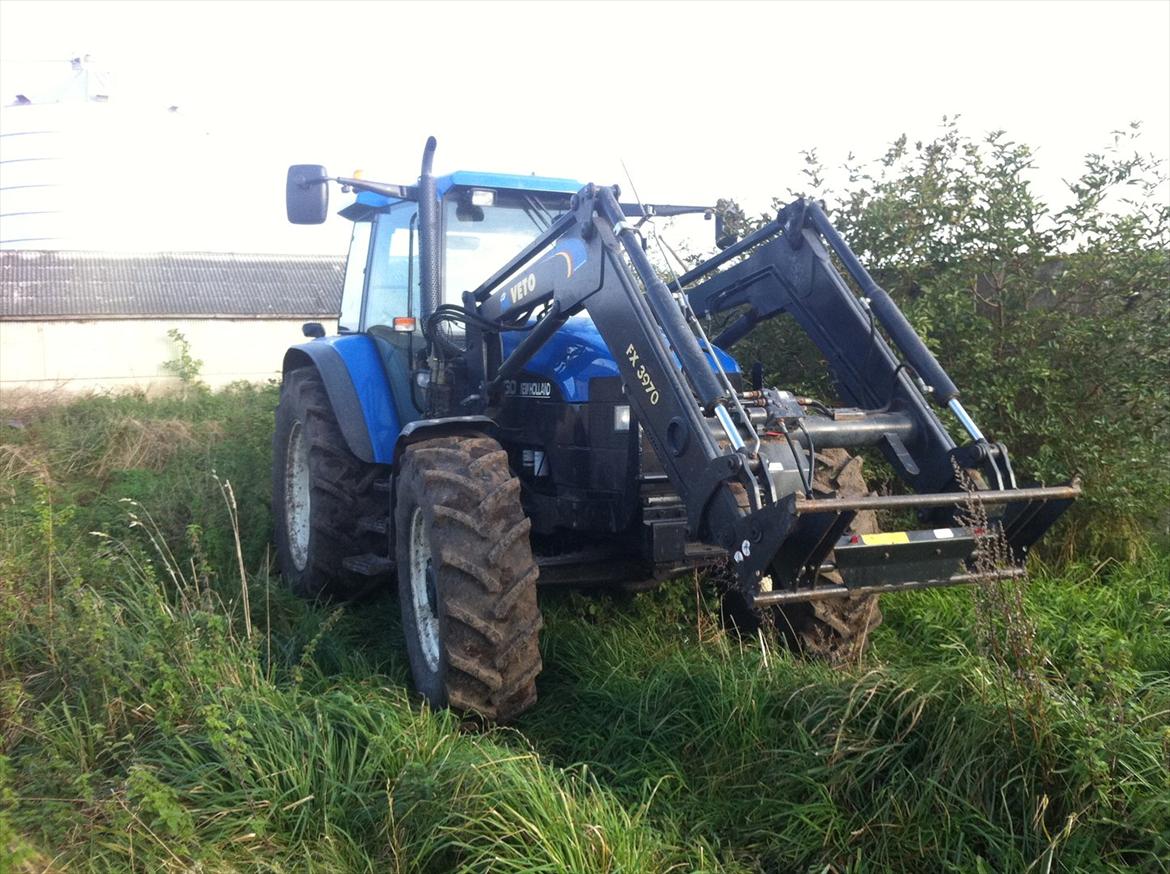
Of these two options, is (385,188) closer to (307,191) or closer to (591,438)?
(307,191)

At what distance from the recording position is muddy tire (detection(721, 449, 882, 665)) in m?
4.80

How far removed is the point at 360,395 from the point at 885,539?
3.34 m

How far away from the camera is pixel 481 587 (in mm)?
4324

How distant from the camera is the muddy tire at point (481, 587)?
4.31 m

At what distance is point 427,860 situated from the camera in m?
3.36

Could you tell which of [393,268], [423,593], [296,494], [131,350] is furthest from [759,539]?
[131,350]

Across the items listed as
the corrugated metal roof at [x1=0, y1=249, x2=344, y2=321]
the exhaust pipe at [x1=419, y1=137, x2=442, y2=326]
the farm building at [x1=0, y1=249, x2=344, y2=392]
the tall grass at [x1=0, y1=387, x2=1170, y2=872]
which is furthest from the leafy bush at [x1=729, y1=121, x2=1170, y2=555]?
the corrugated metal roof at [x1=0, y1=249, x2=344, y2=321]

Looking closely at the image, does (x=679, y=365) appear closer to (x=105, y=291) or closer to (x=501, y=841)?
(x=501, y=841)

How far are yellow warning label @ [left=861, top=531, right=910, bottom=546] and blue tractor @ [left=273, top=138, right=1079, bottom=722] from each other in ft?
0.03

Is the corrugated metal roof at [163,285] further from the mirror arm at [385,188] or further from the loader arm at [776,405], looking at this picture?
the loader arm at [776,405]

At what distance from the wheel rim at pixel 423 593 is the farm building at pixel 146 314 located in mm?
15654

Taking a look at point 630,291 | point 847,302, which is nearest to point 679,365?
point 630,291

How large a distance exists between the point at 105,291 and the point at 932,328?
2187 centimetres

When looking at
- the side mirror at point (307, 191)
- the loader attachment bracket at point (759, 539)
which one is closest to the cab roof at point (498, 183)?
the side mirror at point (307, 191)
